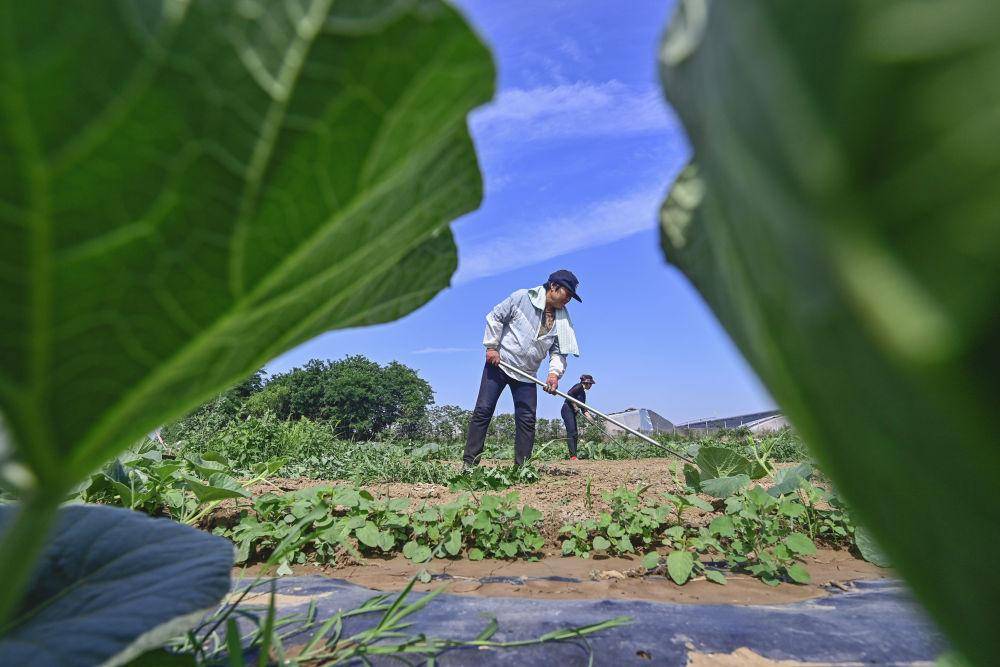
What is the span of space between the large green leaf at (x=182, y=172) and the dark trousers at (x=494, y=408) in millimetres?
6961

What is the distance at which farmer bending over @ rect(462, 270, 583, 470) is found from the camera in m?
7.57

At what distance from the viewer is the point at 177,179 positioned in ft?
1.52

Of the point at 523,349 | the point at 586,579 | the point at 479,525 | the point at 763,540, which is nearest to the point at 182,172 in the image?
the point at 586,579

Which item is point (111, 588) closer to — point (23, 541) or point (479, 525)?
point (23, 541)

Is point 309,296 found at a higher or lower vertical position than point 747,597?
higher

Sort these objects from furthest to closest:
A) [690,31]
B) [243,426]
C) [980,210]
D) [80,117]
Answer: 1. [243,426]
2. [80,117]
3. [690,31]
4. [980,210]

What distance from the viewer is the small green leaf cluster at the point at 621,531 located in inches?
130

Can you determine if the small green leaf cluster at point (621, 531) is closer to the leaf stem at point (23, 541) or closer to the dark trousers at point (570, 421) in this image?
the leaf stem at point (23, 541)

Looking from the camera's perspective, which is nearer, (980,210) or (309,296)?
(980,210)

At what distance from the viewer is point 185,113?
444mm

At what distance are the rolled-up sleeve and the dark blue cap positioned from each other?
23.9 inches

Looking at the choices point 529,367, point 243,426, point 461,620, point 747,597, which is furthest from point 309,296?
point 243,426

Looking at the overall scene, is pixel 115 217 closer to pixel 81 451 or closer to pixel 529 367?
pixel 81 451

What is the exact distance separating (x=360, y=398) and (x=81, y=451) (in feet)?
93.7
